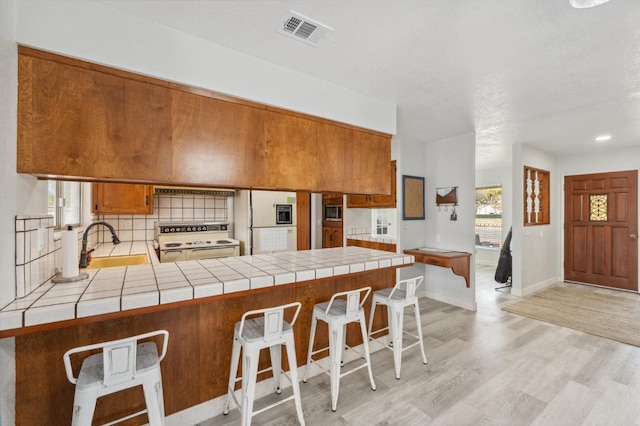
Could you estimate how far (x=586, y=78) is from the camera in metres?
2.36

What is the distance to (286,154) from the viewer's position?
91.8 inches

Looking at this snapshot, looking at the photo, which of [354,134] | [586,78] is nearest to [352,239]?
[354,134]

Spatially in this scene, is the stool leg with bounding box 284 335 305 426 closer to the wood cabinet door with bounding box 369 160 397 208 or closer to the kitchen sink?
the kitchen sink

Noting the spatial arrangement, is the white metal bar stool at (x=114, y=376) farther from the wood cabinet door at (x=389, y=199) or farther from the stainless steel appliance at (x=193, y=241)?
the wood cabinet door at (x=389, y=199)

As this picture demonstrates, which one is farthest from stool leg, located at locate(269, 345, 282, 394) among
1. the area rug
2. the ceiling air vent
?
the area rug

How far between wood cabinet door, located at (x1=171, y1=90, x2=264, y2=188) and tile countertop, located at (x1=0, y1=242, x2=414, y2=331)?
2.02 feet

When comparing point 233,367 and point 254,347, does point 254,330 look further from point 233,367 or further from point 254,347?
point 233,367

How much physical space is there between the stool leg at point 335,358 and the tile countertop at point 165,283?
1.25 ft

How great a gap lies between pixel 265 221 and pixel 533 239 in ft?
14.7

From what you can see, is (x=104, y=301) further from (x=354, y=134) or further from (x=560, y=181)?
(x=560, y=181)

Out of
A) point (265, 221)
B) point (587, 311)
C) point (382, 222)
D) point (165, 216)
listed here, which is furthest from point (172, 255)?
point (587, 311)

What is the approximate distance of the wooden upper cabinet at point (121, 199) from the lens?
11.5ft

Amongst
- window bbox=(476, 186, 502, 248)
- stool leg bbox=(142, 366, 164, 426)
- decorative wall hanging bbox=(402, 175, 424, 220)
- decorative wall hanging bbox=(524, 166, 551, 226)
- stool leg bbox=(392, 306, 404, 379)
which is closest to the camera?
stool leg bbox=(142, 366, 164, 426)

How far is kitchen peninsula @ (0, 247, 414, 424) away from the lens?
1.38 metres
